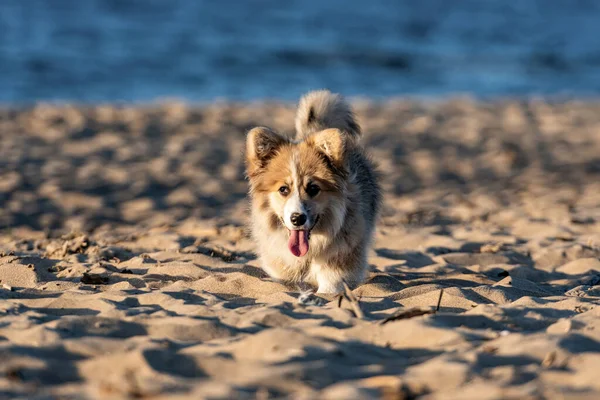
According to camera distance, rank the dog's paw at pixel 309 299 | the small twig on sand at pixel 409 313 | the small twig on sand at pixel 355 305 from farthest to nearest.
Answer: the dog's paw at pixel 309 299 → the small twig on sand at pixel 355 305 → the small twig on sand at pixel 409 313

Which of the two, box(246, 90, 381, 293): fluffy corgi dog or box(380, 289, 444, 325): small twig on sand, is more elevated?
box(246, 90, 381, 293): fluffy corgi dog

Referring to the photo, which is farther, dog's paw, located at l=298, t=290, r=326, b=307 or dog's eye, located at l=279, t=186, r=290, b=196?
dog's eye, located at l=279, t=186, r=290, b=196

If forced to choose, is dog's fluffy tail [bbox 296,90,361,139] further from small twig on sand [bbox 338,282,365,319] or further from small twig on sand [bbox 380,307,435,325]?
small twig on sand [bbox 380,307,435,325]

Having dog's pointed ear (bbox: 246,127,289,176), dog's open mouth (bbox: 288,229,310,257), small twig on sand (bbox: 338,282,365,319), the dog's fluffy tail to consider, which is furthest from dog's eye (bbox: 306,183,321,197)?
A: the dog's fluffy tail

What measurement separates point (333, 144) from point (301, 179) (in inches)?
11.0

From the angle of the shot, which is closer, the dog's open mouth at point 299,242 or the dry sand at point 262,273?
the dry sand at point 262,273

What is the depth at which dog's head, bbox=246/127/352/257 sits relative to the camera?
4.79 m

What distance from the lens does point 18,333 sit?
3682 mm

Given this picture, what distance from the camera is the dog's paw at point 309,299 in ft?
14.6

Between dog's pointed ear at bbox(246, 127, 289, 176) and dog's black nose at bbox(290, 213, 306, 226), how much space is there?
1.62 ft

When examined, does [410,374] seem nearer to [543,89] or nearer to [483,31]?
[543,89]

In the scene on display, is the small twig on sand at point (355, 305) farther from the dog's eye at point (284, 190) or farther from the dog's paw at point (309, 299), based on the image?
the dog's eye at point (284, 190)

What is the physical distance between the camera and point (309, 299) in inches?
180

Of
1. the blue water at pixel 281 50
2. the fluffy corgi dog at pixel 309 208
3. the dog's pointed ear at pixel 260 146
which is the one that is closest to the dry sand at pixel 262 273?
the fluffy corgi dog at pixel 309 208
